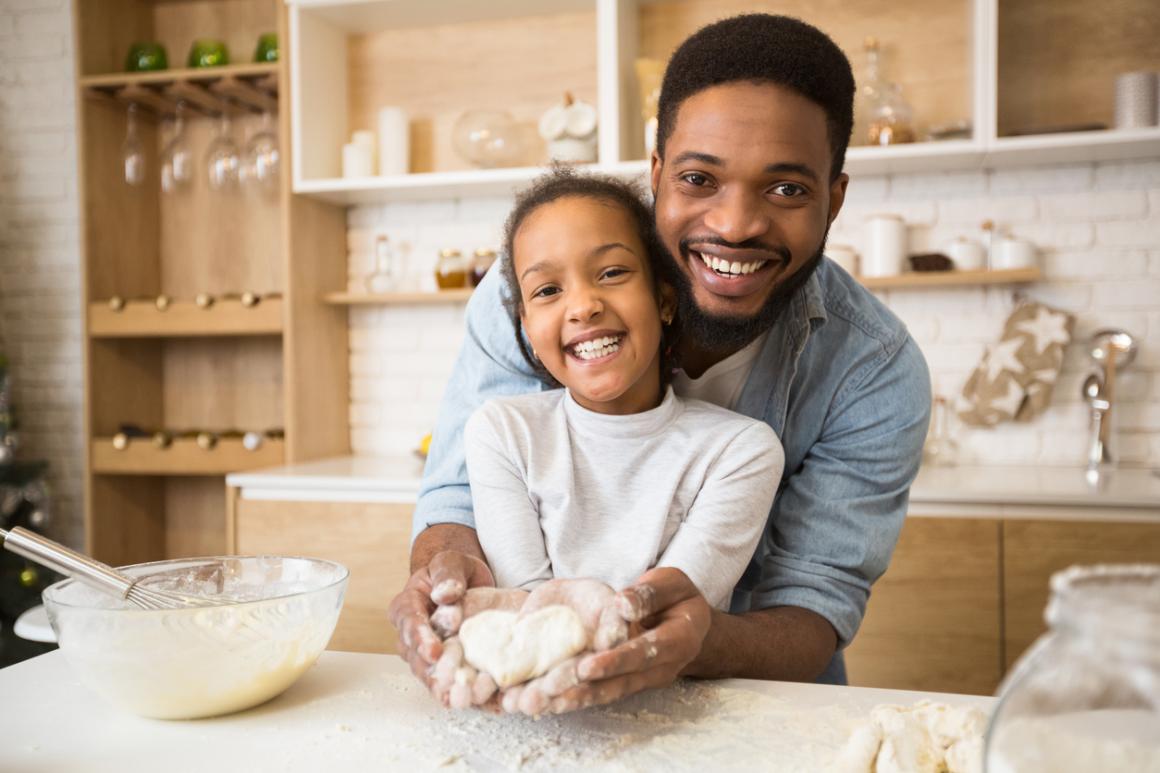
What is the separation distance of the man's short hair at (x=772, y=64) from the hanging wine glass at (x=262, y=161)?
7.01 feet

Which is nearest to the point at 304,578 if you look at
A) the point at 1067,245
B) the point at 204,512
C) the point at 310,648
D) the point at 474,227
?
the point at 310,648

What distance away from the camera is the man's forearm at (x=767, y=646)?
0.96 m

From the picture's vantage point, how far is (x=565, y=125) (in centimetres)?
287

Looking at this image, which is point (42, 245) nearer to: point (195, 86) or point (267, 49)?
point (195, 86)

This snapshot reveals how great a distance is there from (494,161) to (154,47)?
A: 1.26 metres

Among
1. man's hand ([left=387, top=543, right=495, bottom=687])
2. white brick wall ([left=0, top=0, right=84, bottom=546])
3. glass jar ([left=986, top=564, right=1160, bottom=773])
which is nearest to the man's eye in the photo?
man's hand ([left=387, top=543, right=495, bottom=687])

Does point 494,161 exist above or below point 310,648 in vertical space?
above

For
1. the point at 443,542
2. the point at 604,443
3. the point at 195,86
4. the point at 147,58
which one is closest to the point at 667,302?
the point at 604,443

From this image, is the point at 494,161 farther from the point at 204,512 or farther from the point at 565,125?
the point at 204,512

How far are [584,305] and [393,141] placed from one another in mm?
2143

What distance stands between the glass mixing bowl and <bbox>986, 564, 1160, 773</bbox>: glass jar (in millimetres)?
605

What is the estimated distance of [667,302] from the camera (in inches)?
49.0

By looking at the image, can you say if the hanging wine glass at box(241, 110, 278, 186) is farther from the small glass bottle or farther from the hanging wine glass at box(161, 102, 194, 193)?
the small glass bottle

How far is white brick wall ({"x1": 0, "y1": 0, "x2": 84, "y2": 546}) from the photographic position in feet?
11.7
